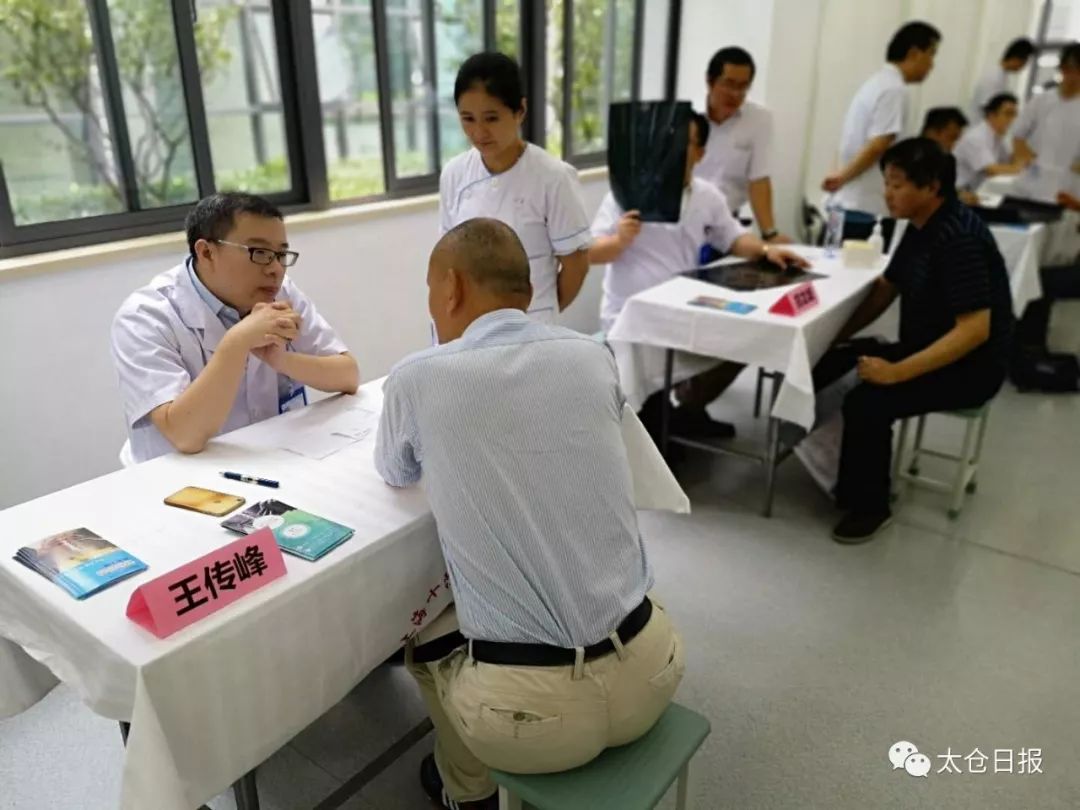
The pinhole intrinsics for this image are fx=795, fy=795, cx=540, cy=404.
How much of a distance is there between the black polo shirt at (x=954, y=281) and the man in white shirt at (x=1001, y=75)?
13.0 feet

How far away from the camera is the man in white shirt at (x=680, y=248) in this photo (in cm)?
280

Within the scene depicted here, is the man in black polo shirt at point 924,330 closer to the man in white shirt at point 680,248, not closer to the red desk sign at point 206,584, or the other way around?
the man in white shirt at point 680,248

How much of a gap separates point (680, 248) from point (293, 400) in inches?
67.6

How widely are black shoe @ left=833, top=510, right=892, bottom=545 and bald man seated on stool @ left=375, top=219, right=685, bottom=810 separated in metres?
1.54

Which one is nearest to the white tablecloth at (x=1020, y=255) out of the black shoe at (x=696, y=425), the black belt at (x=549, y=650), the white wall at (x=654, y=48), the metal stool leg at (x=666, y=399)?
the black shoe at (x=696, y=425)

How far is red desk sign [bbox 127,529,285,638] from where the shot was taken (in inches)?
38.0

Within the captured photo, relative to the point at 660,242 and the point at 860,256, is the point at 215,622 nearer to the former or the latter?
the point at 660,242

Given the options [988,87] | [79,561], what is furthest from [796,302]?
[988,87]

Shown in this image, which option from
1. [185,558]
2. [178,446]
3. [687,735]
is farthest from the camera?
[178,446]

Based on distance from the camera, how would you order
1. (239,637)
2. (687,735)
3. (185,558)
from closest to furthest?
(239,637)
(185,558)
(687,735)

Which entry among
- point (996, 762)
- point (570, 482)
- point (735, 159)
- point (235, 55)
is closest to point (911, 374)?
point (996, 762)

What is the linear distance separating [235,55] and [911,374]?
8.37ft

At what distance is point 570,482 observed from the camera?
1140 millimetres

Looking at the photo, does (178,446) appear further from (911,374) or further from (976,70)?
(976,70)
